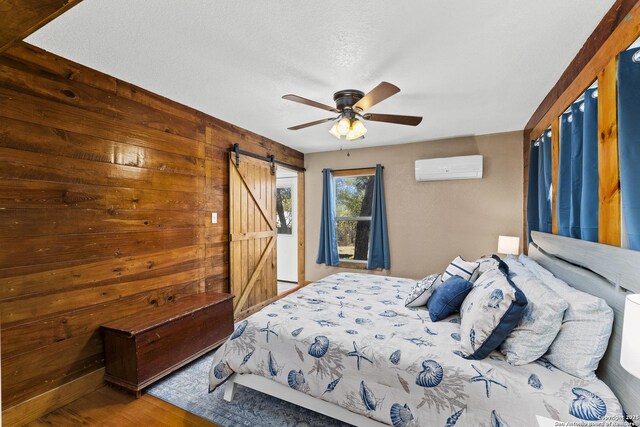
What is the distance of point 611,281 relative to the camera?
1.37 meters

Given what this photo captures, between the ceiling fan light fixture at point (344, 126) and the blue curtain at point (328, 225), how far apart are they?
2345 millimetres

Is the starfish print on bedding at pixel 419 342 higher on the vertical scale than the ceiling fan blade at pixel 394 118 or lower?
lower

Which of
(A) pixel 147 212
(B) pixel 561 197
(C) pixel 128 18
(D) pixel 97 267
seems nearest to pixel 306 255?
(A) pixel 147 212

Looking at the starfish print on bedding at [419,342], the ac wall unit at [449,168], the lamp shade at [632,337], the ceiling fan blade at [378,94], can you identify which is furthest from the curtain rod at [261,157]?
the lamp shade at [632,337]

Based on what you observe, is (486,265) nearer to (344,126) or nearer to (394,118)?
(394,118)

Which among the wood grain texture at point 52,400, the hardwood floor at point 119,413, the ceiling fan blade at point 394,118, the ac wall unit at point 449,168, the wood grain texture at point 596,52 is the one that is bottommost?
the hardwood floor at point 119,413

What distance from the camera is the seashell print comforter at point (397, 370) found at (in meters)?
1.29

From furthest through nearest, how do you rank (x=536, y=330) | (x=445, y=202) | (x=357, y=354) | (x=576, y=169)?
(x=445, y=202) < (x=576, y=169) < (x=357, y=354) < (x=536, y=330)

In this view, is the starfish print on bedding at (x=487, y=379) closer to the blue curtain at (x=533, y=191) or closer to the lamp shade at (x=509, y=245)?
the blue curtain at (x=533, y=191)

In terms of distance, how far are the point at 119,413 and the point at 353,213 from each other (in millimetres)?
3840

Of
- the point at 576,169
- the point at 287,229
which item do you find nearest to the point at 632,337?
the point at 576,169

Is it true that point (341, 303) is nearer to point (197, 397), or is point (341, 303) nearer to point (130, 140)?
point (197, 397)

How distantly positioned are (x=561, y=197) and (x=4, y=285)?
151 inches

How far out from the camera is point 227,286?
350cm
